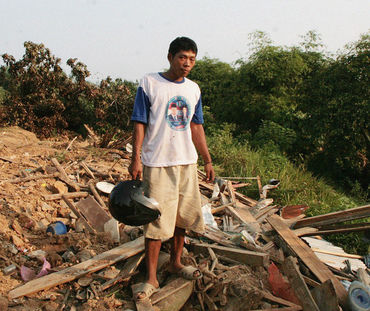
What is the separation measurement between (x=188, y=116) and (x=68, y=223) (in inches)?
99.9

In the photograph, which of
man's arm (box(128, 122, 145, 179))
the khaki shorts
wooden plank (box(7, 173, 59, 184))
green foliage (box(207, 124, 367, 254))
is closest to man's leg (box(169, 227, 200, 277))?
the khaki shorts

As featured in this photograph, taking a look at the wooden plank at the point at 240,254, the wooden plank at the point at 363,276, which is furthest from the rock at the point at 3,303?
the wooden plank at the point at 363,276

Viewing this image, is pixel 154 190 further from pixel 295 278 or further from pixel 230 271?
pixel 295 278

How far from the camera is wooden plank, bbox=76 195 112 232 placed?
14.1 ft

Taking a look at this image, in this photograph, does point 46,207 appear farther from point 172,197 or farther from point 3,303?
point 172,197

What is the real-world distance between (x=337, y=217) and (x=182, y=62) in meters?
3.31

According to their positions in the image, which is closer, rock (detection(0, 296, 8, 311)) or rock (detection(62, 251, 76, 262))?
rock (detection(0, 296, 8, 311))

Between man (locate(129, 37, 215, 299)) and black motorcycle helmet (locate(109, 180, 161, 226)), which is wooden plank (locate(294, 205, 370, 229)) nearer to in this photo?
man (locate(129, 37, 215, 299))

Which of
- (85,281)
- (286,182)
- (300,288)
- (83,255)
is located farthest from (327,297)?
(286,182)

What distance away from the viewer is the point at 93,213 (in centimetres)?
450

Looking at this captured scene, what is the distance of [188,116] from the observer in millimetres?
2758

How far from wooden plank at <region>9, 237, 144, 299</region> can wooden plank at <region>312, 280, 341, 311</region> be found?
5.22 ft

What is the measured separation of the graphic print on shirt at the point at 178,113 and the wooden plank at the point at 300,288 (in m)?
1.53

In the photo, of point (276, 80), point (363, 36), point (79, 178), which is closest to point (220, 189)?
point (79, 178)
